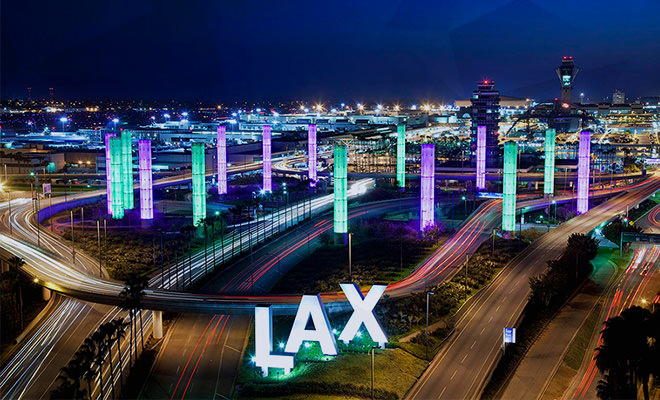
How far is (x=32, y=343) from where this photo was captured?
32375 mm

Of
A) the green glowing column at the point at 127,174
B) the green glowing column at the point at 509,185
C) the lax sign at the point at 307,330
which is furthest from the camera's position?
the green glowing column at the point at 127,174

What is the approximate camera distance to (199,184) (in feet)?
173

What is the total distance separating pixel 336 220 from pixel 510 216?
12.5 m

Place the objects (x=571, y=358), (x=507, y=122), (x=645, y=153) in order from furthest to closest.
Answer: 1. (x=507, y=122)
2. (x=645, y=153)
3. (x=571, y=358)

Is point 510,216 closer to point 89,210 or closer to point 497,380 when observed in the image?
point 497,380

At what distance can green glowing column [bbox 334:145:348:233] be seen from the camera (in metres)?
48.1

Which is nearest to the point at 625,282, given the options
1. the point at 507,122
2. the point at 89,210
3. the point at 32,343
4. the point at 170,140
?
the point at 32,343

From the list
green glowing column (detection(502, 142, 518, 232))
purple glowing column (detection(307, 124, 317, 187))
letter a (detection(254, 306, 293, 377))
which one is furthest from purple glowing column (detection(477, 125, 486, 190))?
letter a (detection(254, 306, 293, 377))

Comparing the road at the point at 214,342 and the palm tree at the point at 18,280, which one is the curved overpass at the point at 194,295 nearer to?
the palm tree at the point at 18,280

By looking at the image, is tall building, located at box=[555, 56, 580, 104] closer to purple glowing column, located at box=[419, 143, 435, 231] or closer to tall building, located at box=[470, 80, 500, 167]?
tall building, located at box=[470, 80, 500, 167]

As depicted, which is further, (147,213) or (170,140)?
(170,140)

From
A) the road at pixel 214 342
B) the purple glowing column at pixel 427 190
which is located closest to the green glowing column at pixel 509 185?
the purple glowing column at pixel 427 190

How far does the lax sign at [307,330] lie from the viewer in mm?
27219

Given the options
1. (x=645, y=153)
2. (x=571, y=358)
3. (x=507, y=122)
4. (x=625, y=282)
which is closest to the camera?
(x=571, y=358)
